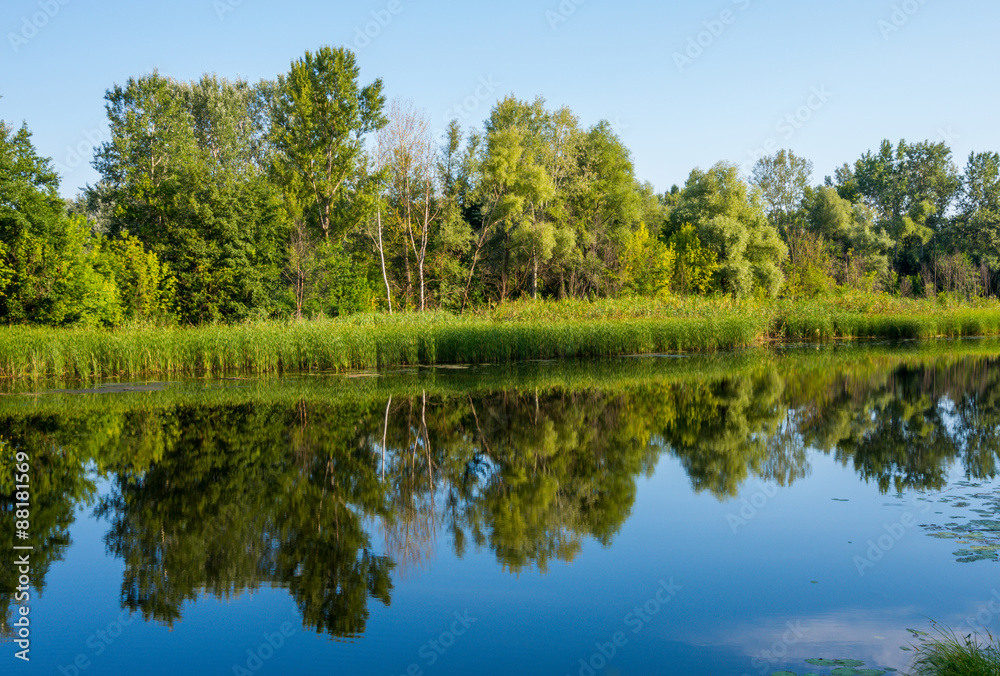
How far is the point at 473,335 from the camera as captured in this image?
79.0 ft

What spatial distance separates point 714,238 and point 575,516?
37.2m

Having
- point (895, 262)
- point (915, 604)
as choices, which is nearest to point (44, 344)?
point (915, 604)

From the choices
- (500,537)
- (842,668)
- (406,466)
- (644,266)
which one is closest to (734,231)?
(644,266)

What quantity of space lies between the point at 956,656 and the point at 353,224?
114 ft

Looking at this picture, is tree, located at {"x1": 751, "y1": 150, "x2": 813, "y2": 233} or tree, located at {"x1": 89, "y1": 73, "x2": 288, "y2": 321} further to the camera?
tree, located at {"x1": 751, "y1": 150, "x2": 813, "y2": 233}

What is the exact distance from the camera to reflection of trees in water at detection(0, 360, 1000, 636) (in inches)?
263

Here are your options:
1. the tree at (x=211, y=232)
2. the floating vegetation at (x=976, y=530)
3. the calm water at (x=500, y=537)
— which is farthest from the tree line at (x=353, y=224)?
the floating vegetation at (x=976, y=530)

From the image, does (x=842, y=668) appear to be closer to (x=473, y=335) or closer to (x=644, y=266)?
(x=473, y=335)

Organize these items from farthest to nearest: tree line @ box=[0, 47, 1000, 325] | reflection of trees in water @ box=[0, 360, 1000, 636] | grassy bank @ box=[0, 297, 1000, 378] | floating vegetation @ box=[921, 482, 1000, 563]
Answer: tree line @ box=[0, 47, 1000, 325] → grassy bank @ box=[0, 297, 1000, 378] → reflection of trees in water @ box=[0, 360, 1000, 636] → floating vegetation @ box=[921, 482, 1000, 563]

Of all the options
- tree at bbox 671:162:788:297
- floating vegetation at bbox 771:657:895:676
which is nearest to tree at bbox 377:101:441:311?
tree at bbox 671:162:788:297

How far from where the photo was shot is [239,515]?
7984mm

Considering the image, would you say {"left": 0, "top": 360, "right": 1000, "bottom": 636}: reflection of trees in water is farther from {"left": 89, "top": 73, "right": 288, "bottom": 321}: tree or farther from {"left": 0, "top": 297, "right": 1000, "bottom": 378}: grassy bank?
{"left": 89, "top": 73, "right": 288, "bottom": 321}: tree

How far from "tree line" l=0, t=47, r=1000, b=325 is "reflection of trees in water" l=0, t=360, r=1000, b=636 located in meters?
14.8

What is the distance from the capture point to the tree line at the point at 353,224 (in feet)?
87.1
